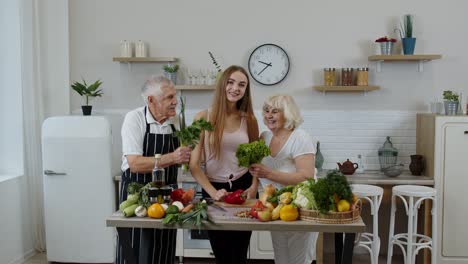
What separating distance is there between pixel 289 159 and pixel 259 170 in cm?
29

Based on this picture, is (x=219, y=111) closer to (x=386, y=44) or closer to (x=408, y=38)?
(x=386, y=44)

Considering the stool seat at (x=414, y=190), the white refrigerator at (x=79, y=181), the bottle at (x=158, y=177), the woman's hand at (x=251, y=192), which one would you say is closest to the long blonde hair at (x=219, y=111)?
Answer: the woman's hand at (x=251, y=192)

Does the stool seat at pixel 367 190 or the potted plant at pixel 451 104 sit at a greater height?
the potted plant at pixel 451 104

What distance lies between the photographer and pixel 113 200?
4.94m

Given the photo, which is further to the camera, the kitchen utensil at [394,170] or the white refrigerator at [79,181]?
the kitchen utensil at [394,170]

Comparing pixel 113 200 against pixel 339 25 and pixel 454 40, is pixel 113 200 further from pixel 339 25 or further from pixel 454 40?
pixel 454 40

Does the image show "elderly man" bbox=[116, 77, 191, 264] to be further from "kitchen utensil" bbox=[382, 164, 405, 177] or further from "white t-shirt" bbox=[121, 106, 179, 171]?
"kitchen utensil" bbox=[382, 164, 405, 177]

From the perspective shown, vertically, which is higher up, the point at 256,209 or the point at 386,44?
the point at 386,44

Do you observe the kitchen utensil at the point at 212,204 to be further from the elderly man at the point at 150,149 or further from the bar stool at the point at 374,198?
the bar stool at the point at 374,198

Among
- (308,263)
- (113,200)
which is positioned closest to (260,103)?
(113,200)

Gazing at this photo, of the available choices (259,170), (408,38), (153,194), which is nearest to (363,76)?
(408,38)

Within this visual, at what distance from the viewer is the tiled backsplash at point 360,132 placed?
5492 mm

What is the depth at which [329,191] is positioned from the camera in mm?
2709

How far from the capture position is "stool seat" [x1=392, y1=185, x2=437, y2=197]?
4531 millimetres
